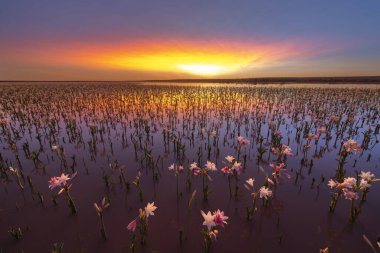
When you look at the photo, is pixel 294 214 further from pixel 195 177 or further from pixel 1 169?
pixel 1 169

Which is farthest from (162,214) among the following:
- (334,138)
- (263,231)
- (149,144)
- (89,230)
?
(334,138)

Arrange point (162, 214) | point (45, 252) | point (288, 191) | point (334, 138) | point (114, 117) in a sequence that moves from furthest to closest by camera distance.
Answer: point (114, 117)
point (334, 138)
point (288, 191)
point (162, 214)
point (45, 252)

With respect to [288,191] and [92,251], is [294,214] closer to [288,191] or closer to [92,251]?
[288,191]

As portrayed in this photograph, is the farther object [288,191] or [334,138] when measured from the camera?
[334,138]

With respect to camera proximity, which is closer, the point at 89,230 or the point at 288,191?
the point at 89,230

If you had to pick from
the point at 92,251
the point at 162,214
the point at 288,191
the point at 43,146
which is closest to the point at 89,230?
the point at 92,251

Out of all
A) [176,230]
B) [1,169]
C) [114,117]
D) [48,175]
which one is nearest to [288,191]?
[176,230]

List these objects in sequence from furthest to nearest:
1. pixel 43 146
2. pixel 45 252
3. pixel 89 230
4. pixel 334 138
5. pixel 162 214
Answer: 1. pixel 334 138
2. pixel 43 146
3. pixel 162 214
4. pixel 89 230
5. pixel 45 252

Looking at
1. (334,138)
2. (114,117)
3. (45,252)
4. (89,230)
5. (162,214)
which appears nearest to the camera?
(45,252)

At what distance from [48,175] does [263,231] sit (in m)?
6.01

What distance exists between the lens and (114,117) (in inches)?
512

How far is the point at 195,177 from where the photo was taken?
6.21 metres

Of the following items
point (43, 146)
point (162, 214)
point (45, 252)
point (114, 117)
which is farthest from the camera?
point (114, 117)

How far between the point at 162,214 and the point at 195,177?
5.85 ft
